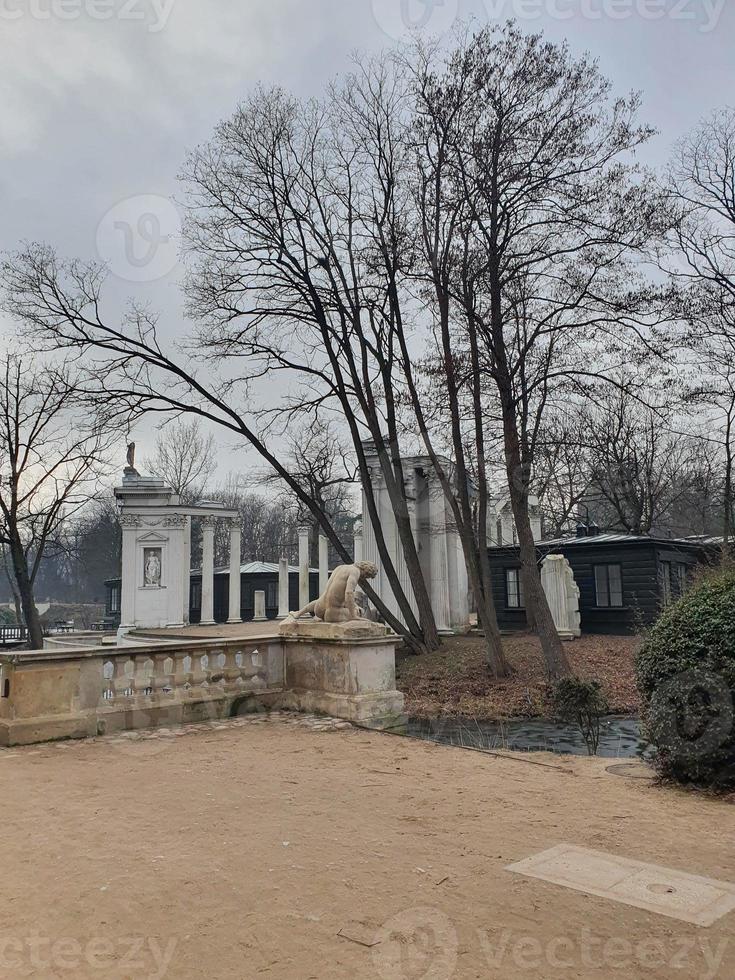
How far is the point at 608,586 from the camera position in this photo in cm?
2414

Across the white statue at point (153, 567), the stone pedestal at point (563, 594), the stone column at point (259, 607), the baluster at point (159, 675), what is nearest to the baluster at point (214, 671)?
the baluster at point (159, 675)

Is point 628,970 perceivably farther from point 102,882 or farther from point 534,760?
point 534,760

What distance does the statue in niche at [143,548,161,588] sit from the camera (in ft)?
111

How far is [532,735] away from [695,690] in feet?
18.2

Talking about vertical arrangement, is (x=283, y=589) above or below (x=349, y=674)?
above

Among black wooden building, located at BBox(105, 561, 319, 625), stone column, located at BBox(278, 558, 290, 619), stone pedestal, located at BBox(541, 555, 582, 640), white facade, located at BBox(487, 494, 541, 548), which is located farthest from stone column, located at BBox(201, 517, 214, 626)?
stone pedestal, located at BBox(541, 555, 582, 640)

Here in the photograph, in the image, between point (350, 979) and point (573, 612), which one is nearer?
point (350, 979)

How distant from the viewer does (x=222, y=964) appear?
3.21 metres

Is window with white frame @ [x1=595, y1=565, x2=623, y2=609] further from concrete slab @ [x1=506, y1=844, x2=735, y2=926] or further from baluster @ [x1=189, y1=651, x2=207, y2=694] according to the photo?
concrete slab @ [x1=506, y1=844, x2=735, y2=926]

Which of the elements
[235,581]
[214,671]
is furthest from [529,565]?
[235,581]

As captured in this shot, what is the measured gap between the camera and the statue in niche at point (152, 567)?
33.9 metres

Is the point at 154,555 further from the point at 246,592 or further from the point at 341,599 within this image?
the point at 341,599

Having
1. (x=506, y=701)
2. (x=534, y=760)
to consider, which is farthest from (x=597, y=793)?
(x=506, y=701)

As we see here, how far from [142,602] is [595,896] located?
31.9 m
